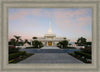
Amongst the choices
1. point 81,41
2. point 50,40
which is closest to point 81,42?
point 81,41

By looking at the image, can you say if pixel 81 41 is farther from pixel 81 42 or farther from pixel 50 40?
pixel 50 40

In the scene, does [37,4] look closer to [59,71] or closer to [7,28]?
[7,28]

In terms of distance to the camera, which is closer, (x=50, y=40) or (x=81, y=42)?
(x=81, y=42)

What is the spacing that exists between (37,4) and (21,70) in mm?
3698

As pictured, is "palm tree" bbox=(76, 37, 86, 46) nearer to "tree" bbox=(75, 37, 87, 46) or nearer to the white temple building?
"tree" bbox=(75, 37, 87, 46)

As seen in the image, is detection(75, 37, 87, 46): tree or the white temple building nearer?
detection(75, 37, 87, 46): tree

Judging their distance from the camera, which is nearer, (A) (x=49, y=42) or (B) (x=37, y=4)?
(B) (x=37, y=4)

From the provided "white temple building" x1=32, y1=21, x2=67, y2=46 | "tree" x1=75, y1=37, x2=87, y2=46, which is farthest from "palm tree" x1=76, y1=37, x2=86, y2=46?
"white temple building" x1=32, y1=21, x2=67, y2=46

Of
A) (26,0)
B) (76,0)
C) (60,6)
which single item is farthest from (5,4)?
(76,0)

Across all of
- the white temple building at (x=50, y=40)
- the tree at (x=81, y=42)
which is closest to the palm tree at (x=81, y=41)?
the tree at (x=81, y=42)

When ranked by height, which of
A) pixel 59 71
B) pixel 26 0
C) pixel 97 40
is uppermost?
pixel 26 0

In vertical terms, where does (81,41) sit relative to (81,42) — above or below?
above

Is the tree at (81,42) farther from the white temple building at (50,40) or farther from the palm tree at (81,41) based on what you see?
the white temple building at (50,40)

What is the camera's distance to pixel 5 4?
5523mm
